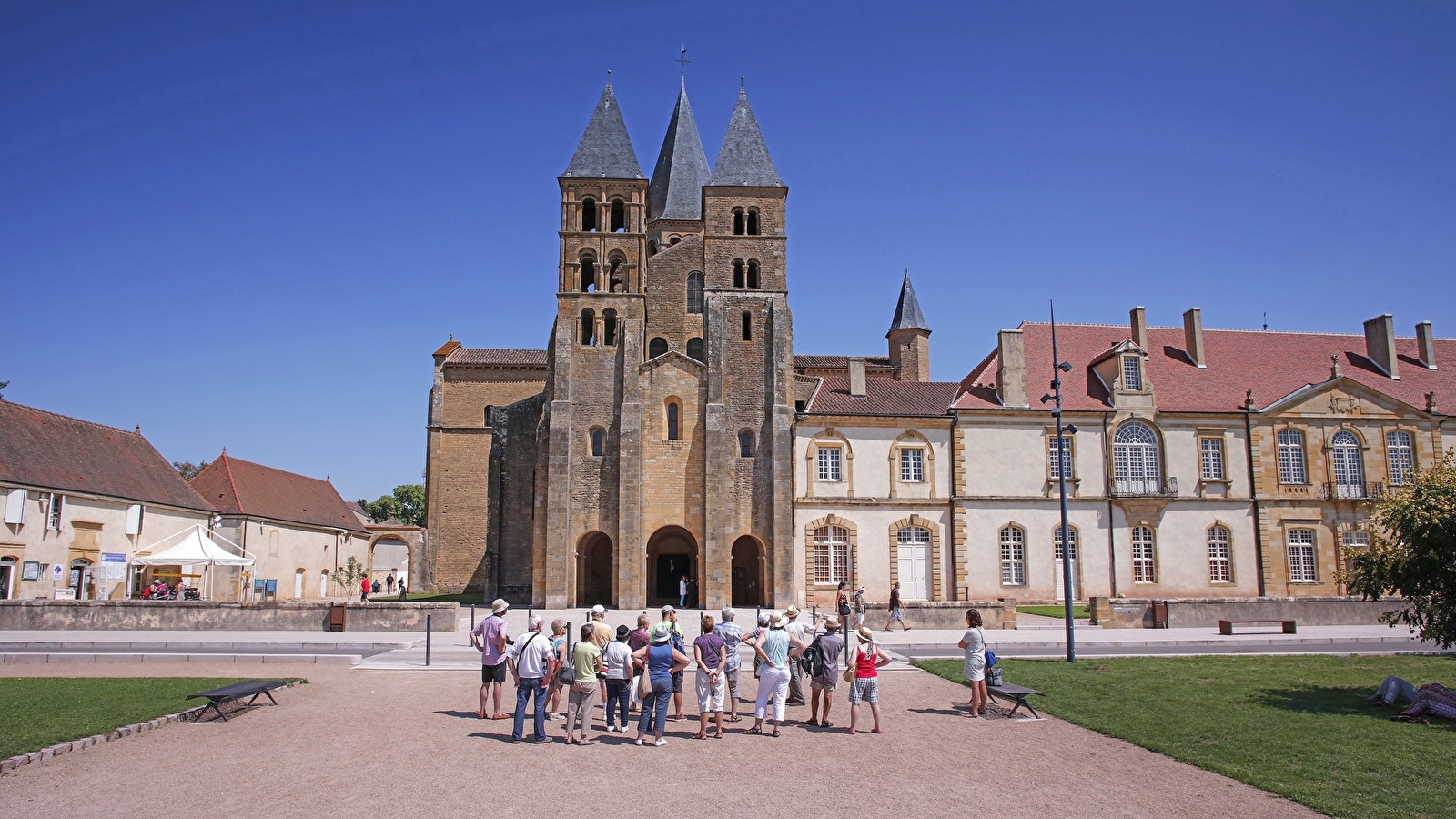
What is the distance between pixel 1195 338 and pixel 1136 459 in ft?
21.3

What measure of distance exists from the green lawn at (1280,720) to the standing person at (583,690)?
6314mm

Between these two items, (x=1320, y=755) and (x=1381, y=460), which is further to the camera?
(x=1381, y=460)

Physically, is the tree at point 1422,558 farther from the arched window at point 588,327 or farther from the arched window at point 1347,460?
the arched window at point 588,327

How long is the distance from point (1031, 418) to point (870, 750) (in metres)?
27.5

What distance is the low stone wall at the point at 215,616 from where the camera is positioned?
24500mm

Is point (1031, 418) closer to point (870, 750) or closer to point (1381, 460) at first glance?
point (1381, 460)

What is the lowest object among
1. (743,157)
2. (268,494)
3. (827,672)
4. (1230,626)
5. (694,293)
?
(1230,626)

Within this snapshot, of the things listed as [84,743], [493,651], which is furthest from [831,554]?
[84,743]

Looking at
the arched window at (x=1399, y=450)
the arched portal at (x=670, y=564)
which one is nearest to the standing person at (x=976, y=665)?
the arched portal at (x=670, y=564)

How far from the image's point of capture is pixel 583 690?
11.0 meters

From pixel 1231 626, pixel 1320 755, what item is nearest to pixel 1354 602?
pixel 1231 626

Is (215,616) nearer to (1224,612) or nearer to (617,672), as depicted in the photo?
(617,672)

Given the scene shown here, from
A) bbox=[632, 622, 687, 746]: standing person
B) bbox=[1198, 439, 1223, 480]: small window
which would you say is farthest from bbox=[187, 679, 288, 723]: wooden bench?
bbox=[1198, 439, 1223, 480]: small window

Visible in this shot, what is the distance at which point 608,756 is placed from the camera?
10430 millimetres
